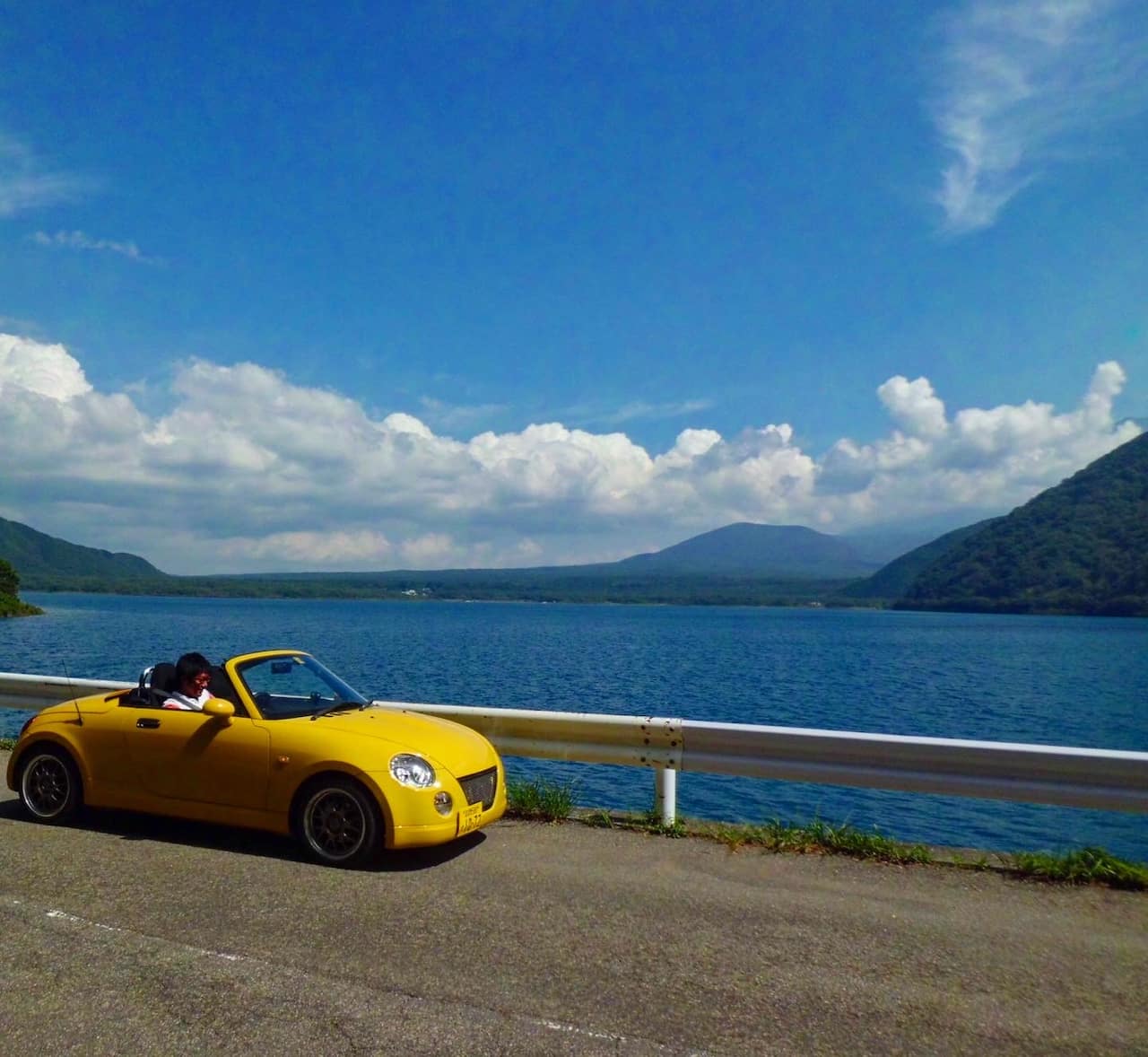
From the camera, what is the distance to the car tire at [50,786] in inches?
280

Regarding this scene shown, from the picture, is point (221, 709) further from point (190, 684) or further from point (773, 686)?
point (773, 686)

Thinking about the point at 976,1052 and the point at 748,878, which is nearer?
the point at 976,1052

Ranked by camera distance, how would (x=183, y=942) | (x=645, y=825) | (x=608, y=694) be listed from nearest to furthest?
1. (x=183, y=942)
2. (x=645, y=825)
3. (x=608, y=694)

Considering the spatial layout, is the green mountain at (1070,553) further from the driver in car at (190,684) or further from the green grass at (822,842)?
the driver in car at (190,684)

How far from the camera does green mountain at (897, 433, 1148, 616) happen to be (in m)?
99.0

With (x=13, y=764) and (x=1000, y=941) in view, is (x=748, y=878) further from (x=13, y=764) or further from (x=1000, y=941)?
(x=13, y=764)

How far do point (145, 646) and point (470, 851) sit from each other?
42.5m

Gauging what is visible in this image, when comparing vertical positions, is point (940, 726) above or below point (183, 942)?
below

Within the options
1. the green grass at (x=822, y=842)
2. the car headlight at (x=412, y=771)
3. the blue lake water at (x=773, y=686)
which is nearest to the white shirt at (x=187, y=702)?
the car headlight at (x=412, y=771)

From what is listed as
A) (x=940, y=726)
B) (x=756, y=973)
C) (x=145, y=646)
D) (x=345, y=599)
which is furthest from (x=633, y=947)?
(x=345, y=599)

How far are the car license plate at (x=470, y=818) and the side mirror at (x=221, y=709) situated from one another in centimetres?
173

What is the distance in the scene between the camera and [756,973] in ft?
14.3

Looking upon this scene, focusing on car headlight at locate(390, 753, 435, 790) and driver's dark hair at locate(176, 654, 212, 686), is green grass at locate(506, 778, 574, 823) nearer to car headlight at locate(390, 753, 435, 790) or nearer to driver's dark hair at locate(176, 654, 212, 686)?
car headlight at locate(390, 753, 435, 790)

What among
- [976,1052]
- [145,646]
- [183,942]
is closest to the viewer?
[976,1052]
